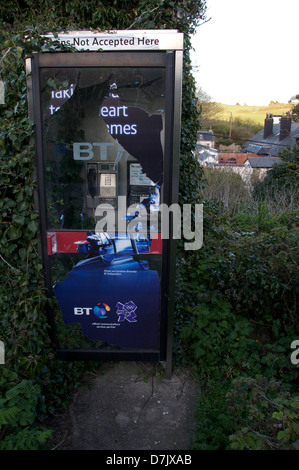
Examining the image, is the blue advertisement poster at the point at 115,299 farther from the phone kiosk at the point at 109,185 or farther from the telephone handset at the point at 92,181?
the telephone handset at the point at 92,181

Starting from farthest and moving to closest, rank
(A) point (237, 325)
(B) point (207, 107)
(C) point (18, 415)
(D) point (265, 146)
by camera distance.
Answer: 1. (D) point (265, 146)
2. (B) point (207, 107)
3. (A) point (237, 325)
4. (C) point (18, 415)

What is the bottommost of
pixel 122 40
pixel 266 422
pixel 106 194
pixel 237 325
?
pixel 266 422

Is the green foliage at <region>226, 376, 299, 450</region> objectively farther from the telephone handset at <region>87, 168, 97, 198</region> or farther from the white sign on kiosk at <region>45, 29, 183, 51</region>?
the white sign on kiosk at <region>45, 29, 183, 51</region>

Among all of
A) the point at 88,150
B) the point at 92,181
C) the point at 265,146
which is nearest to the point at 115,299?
the point at 92,181

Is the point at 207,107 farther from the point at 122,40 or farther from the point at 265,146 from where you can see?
the point at 122,40

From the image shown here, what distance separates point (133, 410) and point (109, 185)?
66.3 inches

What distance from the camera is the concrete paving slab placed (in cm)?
233

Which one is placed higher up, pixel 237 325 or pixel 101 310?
pixel 101 310

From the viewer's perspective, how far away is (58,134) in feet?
8.57

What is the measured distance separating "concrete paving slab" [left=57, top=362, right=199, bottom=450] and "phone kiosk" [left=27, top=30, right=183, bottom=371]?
250mm

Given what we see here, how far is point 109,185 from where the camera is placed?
105 inches

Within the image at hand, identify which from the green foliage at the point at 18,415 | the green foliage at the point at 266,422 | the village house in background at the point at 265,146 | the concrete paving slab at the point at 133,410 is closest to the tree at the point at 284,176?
the concrete paving slab at the point at 133,410

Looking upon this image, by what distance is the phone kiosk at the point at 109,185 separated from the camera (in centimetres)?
235
